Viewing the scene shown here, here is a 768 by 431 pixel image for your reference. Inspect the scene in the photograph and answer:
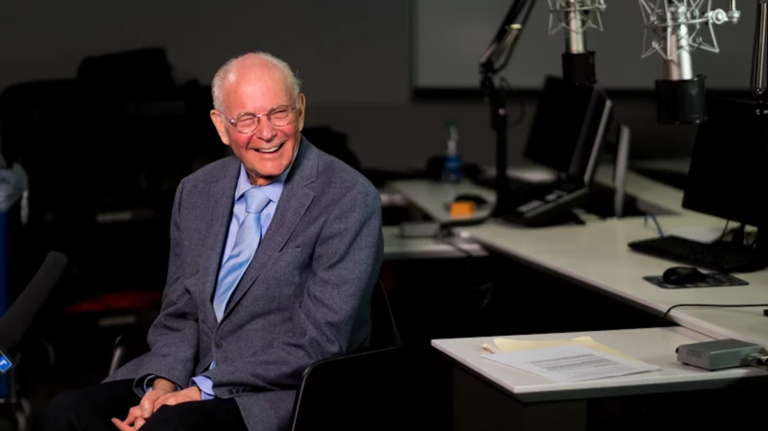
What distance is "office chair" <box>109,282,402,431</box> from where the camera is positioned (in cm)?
218

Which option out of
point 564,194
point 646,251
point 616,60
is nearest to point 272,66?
point 646,251

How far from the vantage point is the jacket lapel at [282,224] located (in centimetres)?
236

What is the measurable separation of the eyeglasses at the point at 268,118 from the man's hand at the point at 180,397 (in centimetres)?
61

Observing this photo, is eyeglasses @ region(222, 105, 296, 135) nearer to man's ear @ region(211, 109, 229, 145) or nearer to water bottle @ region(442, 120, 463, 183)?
man's ear @ region(211, 109, 229, 145)

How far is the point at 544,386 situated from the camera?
1.95 metres

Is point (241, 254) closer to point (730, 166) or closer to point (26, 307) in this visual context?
point (26, 307)

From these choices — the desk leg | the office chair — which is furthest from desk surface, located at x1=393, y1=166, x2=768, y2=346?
the office chair

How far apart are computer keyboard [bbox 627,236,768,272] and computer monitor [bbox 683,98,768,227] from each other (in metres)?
0.10

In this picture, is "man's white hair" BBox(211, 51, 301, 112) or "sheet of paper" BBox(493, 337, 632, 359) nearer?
"sheet of paper" BBox(493, 337, 632, 359)

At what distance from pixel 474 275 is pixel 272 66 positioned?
152cm

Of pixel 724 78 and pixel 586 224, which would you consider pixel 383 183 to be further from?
pixel 724 78

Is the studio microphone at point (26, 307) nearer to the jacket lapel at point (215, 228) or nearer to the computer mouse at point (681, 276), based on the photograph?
the jacket lapel at point (215, 228)

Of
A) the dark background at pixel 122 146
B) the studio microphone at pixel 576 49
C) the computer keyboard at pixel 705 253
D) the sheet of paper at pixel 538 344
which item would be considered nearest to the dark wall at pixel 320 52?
the dark background at pixel 122 146

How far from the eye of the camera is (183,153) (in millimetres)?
4211
